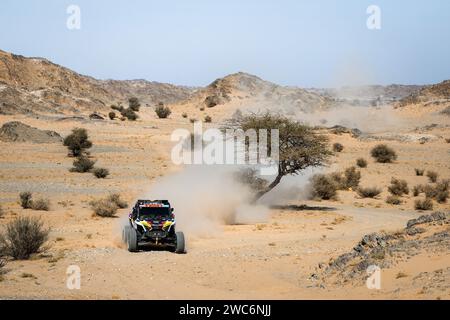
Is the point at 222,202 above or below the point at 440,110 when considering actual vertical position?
A: below

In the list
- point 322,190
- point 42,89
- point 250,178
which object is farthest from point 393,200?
point 42,89

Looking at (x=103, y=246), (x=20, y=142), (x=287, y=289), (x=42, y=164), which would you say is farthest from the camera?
(x=20, y=142)

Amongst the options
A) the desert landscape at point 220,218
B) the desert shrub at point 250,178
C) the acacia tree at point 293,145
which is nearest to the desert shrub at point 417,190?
the desert landscape at point 220,218

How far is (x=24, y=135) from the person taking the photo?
52344 millimetres

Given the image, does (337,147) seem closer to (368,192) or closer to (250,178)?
(368,192)

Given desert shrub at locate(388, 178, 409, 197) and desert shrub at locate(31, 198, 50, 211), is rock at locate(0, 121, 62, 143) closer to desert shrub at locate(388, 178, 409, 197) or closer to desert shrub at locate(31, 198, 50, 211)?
desert shrub at locate(31, 198, 50, 211)

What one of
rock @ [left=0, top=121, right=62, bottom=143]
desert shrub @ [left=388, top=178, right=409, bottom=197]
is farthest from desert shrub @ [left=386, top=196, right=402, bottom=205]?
rock @ [left=0, top=121, right=62, bottom=143]

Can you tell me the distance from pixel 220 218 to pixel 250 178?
161 inches

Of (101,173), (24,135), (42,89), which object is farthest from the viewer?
(42,89)

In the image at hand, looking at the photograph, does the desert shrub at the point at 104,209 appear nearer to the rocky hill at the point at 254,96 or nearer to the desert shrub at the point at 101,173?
the desert shrub at the point at 101,173

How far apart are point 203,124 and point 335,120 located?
21997 mm
